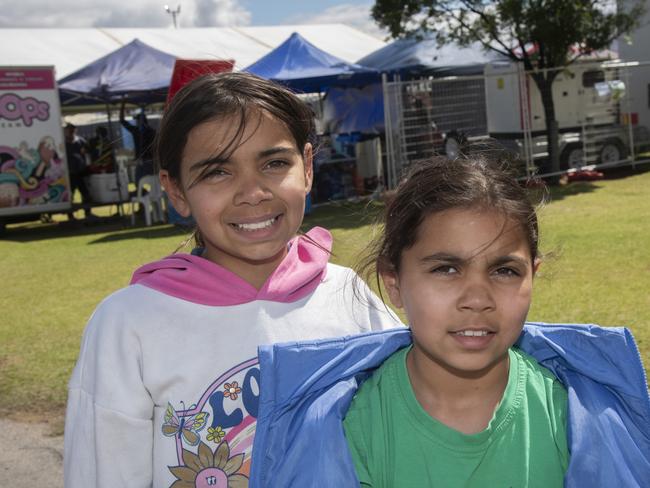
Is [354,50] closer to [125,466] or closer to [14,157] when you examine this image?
[14,157]

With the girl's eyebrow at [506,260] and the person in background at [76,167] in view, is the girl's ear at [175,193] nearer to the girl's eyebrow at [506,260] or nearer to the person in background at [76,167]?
the girl's eyebrow at [506,260]

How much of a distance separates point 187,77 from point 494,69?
33.9 feet

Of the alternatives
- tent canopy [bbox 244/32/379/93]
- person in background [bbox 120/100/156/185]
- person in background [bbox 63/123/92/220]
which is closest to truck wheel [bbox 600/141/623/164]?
tent canopy [bbox 244/32/379/93]

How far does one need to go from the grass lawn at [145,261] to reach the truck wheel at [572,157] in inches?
30.9

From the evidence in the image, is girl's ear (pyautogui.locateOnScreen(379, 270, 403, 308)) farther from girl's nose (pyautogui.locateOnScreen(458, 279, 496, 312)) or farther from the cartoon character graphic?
the cartoon character graphic

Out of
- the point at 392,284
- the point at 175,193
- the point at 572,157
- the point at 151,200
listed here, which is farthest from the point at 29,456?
the point at 572,157

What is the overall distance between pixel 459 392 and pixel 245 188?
2.41 feet

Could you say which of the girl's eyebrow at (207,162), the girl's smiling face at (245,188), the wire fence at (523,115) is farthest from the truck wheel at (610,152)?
the girl's eyebrow at (207,162)

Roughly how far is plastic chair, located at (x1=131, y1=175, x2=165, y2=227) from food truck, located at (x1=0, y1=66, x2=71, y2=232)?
1.63 meters

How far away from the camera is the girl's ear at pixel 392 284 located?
183cm

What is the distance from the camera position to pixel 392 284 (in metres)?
1.86

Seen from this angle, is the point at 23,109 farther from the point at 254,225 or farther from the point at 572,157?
the point at 254,225

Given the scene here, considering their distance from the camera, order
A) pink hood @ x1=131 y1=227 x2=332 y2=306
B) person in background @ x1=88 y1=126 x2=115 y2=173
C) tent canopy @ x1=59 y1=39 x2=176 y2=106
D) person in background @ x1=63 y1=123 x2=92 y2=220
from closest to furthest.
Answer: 1. pink hood @ x1=131 y1=227 x2=332 y2=306
2. tent canopy @ x1=59 y1=39 x2=176 y2=106
3. person in background @ x1=63 y1=123 x2=92 y2=220
4. person in background @ x1=88 y1=126 x2=115 y2=173

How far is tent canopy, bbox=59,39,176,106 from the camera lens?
14234 mm
